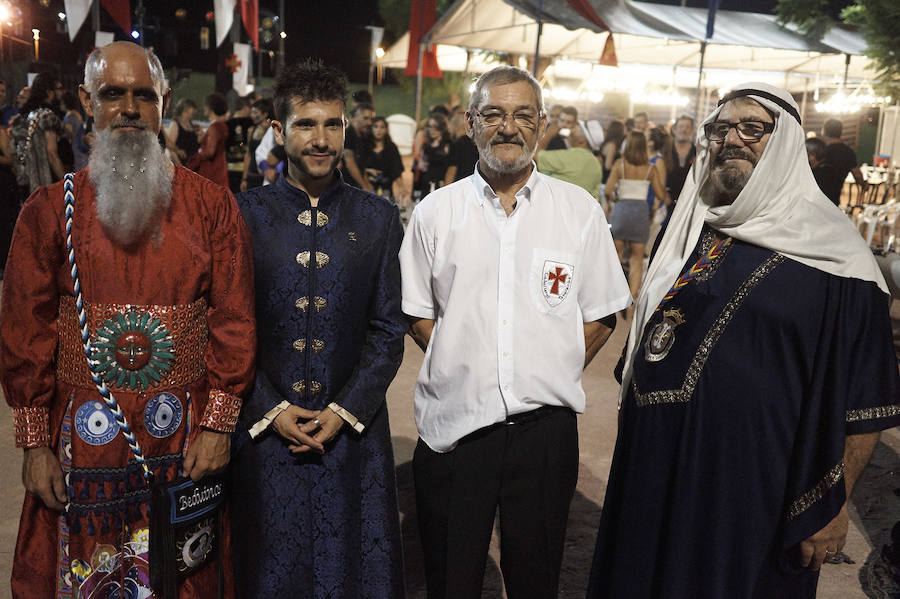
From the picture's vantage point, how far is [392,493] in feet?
8.07

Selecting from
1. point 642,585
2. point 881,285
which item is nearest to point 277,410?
point 642,585

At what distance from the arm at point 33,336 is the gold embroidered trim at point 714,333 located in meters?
1.78

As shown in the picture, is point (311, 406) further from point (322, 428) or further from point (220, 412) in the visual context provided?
point (220, 412)

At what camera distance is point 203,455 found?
84.9 inches

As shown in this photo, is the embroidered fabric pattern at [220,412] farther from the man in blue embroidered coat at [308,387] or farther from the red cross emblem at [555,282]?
the red cross emblem at [555,282]

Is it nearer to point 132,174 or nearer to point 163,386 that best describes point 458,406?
point 163,386

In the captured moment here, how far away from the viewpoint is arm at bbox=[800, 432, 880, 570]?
2117mm

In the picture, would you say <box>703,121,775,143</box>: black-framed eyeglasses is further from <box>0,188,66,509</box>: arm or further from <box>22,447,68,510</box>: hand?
<box>22,447,68,510</box>: hand

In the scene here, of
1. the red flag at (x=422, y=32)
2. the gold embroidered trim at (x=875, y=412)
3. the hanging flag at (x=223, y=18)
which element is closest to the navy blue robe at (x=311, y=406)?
the gold embroidered trim at (x=875, y=412)

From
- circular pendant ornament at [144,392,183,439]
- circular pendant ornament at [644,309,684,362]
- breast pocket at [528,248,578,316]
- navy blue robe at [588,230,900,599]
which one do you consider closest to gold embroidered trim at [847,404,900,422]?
navy blue robe at [588,230,900,599]

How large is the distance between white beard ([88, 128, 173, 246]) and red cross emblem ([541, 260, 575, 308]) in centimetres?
115

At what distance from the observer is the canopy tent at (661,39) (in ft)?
41.5

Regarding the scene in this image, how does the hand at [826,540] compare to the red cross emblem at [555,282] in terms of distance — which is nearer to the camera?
the hand at [826,540]

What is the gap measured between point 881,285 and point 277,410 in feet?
5.83
